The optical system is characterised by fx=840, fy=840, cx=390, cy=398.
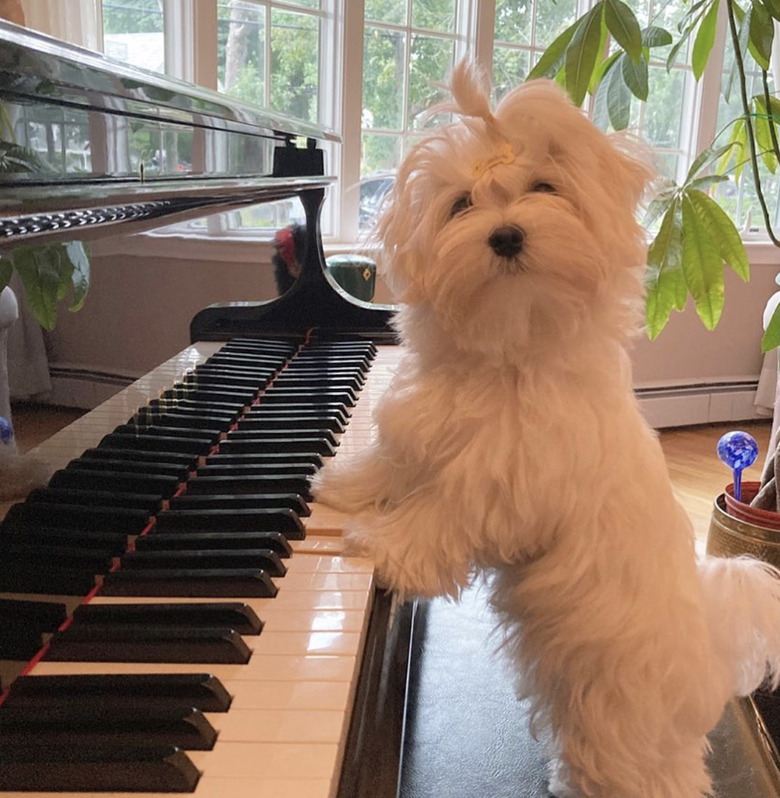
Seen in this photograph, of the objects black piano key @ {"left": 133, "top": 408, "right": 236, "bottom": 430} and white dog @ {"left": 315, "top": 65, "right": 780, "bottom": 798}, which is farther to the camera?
black piano key @ {"left": 133, "top": 408, "right": 236, "bottom": 430}

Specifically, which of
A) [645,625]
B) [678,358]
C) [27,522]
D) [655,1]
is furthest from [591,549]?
[655,1]

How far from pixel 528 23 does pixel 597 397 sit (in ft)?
11.8

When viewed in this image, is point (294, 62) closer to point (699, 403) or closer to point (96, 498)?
point (699, 403)

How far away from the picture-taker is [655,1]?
4254 mm

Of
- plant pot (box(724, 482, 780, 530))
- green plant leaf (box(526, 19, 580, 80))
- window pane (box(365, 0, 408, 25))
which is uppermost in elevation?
window pane (box(365, 0, 408, 25))

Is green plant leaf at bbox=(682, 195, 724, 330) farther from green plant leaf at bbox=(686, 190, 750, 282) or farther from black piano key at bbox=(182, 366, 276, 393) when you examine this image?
black piano key at bbox=(182, 366, 276, 393)

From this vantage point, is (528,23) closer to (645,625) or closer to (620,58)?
(620,58)

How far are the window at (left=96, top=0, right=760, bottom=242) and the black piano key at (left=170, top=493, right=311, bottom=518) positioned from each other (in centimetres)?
243

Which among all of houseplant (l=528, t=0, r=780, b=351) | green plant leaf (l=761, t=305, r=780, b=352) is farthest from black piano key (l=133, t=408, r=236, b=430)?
green plant leaf (l=761, t=305, r=780, b=352)

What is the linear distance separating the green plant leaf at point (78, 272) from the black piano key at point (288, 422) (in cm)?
48

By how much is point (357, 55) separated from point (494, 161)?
2.95 m

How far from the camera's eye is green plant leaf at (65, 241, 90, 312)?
34.0 inches

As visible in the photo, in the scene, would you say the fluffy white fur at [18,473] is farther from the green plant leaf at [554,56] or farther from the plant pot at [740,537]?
the plant pot at [740,537]

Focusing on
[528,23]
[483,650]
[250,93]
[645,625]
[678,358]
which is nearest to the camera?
[645,625]
